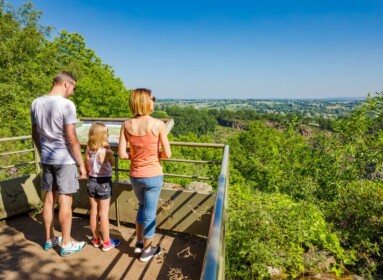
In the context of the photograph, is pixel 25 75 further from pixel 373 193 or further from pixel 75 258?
pixel 373 193

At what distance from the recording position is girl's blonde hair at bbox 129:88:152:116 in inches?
107

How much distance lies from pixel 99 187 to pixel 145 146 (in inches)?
39.7

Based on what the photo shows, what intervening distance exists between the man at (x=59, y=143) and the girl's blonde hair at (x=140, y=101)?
0.76 meters

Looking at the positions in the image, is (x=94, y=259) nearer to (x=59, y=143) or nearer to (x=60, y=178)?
(x=60, y=178)

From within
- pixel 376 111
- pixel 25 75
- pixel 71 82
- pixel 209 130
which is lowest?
pixel 209 130

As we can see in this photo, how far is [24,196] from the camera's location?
4.64 metres

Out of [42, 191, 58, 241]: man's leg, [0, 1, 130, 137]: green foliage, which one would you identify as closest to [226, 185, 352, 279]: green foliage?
[42, 191, 58, 241]: man's leg

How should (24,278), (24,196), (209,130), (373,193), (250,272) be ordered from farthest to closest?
1. (209,130)
2. (373,193)
3. (24,196)
4. (24,278)
5. (250,272)

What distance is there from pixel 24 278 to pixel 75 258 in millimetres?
565

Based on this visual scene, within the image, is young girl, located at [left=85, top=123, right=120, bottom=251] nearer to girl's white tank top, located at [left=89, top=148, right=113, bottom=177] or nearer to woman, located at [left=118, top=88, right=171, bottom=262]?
girl's white tank top, located at [left=89, top=148, right=113, bottom=177]

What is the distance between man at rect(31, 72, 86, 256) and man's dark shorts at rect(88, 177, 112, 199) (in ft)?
0.59

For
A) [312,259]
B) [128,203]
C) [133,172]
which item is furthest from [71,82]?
[312,259]

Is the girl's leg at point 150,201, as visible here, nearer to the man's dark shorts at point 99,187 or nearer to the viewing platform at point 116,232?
the viewing platform at point 116,232

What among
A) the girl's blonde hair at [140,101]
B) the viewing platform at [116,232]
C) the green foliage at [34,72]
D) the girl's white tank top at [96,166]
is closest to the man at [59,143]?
the girl's white tank top at [96,166]
